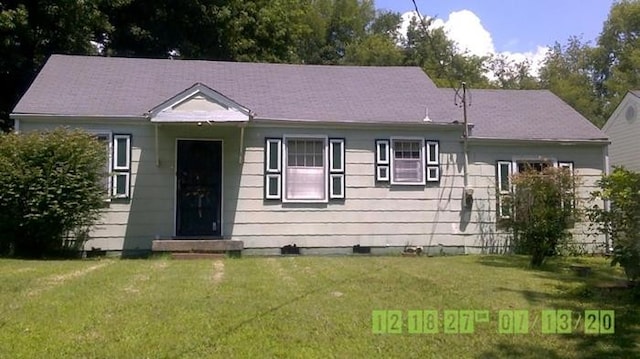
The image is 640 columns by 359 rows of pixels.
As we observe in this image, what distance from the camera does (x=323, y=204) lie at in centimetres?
1297

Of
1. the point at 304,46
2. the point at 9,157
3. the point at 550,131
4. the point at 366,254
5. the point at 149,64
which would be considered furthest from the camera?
the point at 304,46

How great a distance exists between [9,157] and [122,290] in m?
4.98

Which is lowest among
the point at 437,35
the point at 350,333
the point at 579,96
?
the point at 350,333

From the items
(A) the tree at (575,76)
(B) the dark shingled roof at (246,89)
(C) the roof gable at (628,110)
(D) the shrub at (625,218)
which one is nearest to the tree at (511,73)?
(A) the tree at (575,76)

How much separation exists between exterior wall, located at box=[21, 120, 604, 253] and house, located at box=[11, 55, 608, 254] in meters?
0.02

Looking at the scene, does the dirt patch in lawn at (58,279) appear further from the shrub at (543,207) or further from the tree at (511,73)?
the tree at (511,73)

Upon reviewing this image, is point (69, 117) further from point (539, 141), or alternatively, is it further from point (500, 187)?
point (539, 141)

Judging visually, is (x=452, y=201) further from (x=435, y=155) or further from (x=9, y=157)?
(x=9, y=157)

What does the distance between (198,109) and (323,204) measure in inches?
128

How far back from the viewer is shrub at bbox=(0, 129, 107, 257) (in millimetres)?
10641

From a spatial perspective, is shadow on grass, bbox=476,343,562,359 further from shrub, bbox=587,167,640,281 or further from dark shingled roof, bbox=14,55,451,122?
dark shingled roof, bbox=14,55,451,122

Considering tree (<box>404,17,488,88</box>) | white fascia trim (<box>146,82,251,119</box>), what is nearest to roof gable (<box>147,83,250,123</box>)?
white fascia trim (<box>146,82,251,119</box>)

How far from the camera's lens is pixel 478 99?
53.4 feet

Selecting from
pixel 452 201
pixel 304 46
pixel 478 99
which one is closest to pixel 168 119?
pixel 452 201
